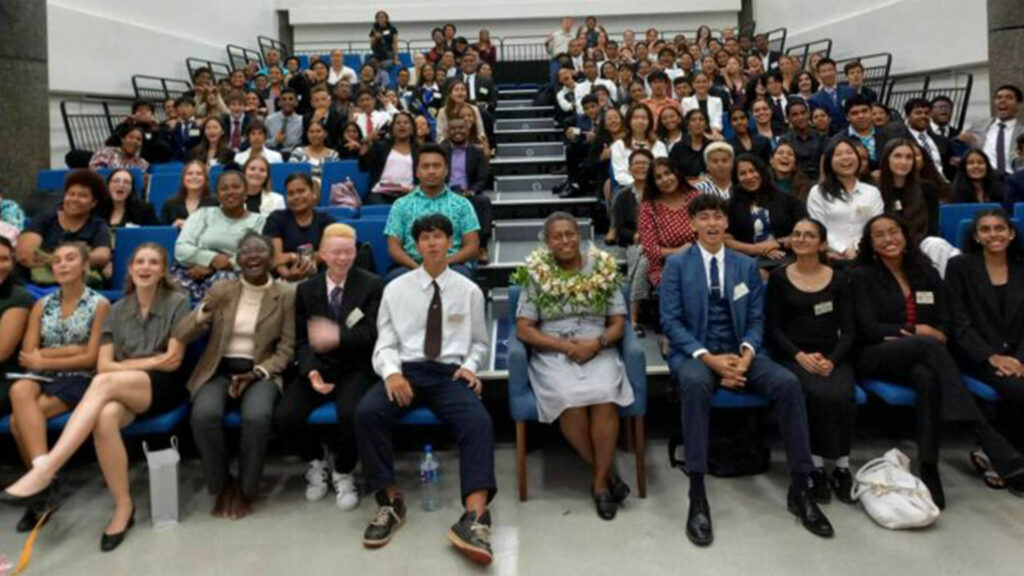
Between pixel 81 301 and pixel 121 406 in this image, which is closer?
pixel 121 406

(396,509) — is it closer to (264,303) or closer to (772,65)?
(264,303)

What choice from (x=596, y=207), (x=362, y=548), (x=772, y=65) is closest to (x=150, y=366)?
(x=362, y=548)

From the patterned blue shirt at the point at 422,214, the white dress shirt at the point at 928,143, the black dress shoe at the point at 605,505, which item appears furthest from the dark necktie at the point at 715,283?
the white dress shirt at the point at 928,143

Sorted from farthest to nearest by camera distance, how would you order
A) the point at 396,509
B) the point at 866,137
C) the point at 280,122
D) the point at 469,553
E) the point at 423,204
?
the point at 280,122 → the point at 866,137 → the point at 423,204 → the point at 396,509 → the point at 469,553

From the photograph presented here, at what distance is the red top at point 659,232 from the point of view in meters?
3.90

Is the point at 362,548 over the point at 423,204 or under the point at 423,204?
under

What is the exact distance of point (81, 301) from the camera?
3000mm

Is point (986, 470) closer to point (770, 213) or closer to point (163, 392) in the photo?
point (770, 213)

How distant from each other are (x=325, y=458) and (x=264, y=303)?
717mm

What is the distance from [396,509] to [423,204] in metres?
1.74

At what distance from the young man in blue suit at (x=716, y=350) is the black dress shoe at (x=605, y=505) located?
288mm

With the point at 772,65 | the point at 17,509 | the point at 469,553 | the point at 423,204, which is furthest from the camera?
the point at 772,65

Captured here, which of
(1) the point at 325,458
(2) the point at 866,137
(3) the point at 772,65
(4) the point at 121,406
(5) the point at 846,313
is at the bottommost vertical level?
(1) the point at 325,458

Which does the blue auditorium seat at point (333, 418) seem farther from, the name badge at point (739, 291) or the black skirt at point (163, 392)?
the name badge at point (739, 291)
